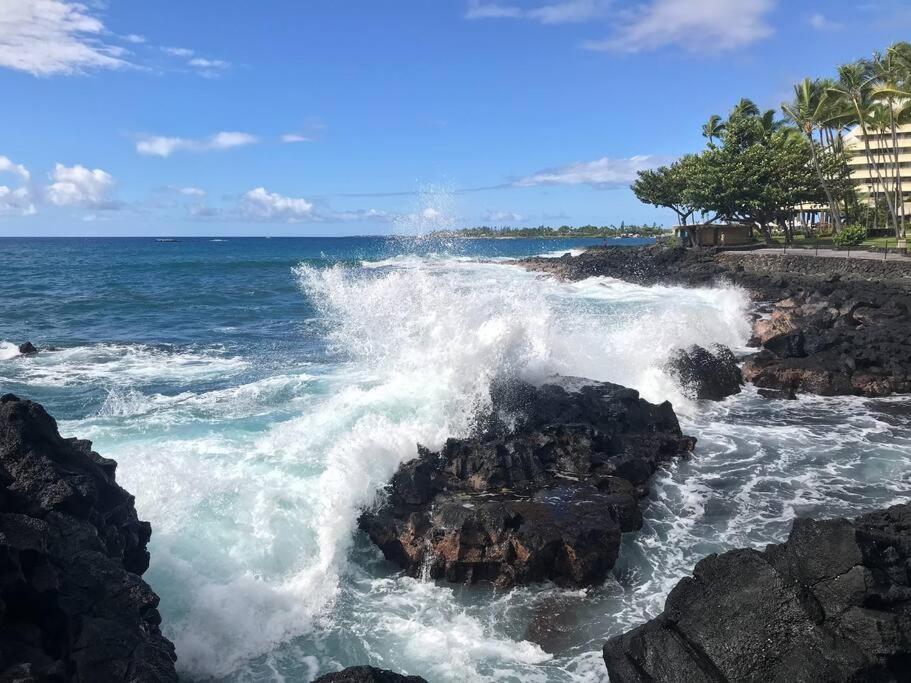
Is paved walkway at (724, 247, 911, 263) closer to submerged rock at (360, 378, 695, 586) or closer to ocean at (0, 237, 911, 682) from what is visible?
ocean at (0, 237, 911, 682)

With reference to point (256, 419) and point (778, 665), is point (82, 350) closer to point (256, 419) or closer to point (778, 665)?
point (256, 419)

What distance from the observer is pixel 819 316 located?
23.2 m

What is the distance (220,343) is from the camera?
25.0m

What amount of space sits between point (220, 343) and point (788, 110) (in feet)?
125

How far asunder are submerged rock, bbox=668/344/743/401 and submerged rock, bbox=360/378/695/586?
3.32 m

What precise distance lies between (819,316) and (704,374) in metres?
9.44

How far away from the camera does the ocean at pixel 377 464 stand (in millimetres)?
7699

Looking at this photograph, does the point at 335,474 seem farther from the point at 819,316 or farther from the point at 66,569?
the point at 819,316

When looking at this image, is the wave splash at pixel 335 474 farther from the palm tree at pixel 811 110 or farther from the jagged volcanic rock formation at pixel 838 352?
the palm tree at pixel 811 110

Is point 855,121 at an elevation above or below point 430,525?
above

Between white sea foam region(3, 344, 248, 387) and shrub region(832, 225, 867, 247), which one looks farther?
shrub region(832, 225, 867, 247)

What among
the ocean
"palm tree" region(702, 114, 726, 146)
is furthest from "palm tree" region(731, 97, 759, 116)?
the ocean

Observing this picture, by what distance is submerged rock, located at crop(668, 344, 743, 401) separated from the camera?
1655 cm

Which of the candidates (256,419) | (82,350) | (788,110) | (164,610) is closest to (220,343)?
(82,350)
